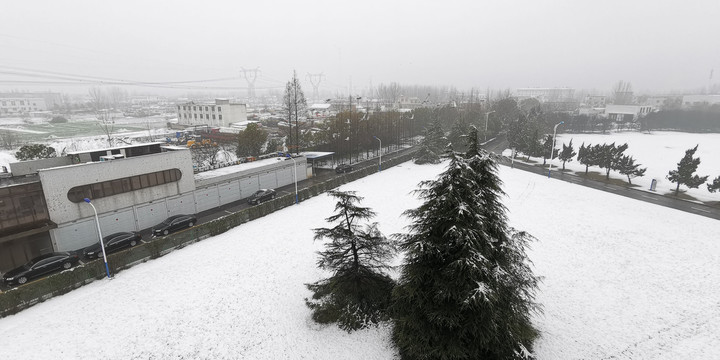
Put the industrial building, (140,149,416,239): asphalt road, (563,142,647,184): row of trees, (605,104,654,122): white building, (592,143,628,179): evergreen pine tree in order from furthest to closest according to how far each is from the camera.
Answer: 1. (605,104,654,122): white building
2. (592,143,628,179): evergreen pine tree
3. (563,142,647,184): row of trees
4. (140,149,416,239): asphalt road
5. the industrial building

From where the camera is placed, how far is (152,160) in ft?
79.5

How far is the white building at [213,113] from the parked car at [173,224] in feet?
217

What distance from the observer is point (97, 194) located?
70.8ft

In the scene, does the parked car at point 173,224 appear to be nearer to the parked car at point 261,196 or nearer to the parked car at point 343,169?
the parked car at point 261,196

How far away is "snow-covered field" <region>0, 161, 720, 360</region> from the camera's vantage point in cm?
1268

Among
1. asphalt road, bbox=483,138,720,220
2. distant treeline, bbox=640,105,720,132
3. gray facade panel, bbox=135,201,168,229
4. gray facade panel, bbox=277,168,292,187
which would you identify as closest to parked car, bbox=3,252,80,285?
gray facade panel, bbox=135,201,168,229

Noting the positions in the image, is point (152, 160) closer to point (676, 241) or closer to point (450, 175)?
point (450, 175)

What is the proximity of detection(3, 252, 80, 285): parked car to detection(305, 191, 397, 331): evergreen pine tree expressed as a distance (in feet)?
50.4

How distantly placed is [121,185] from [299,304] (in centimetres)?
1712

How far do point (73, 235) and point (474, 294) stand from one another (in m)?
24.8

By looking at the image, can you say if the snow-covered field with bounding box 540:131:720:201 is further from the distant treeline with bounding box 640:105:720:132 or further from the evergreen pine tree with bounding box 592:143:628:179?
the distant treeline with bounding box 640:105:720:132

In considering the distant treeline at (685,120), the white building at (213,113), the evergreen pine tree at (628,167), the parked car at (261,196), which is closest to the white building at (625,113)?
the distant treeline at (685,120)

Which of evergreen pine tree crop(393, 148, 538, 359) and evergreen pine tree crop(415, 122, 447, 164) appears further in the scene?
evergreen pine tree crop(415, 122, 447, 164)

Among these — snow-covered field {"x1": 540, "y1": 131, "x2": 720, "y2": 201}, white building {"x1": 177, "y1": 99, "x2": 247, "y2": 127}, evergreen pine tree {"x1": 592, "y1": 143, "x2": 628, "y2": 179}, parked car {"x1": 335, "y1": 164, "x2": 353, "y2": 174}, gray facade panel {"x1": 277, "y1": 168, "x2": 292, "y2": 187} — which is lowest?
snow-covered field {"x1": 540, "y1": 131, "x2": 720, "y2": 201}
